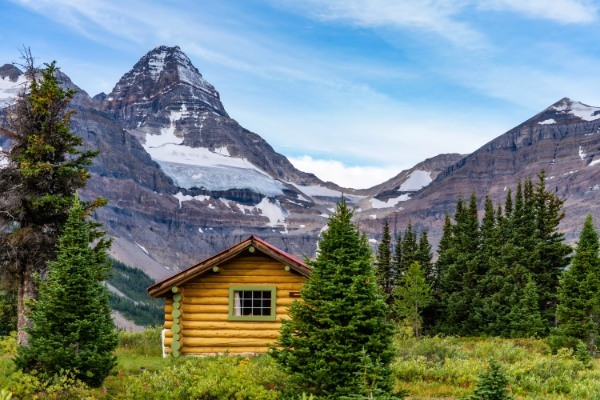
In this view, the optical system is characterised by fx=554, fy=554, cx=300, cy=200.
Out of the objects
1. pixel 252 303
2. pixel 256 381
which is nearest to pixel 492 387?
pixel 256 381

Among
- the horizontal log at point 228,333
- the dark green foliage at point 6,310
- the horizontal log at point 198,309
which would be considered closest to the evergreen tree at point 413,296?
the horizontal log at point 228,333

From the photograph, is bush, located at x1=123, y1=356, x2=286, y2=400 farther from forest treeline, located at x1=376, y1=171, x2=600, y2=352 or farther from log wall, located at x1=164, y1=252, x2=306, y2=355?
forest treeline, located at x1=376, y1=171, x2=600, y2=352

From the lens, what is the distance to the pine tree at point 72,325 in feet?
46.5

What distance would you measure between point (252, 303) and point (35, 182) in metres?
9.21

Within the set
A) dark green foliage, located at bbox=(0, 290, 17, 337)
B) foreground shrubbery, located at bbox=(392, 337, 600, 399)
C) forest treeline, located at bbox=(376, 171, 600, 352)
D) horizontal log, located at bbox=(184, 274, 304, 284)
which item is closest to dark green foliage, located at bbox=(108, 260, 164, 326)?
dark green foliage, located at bbox=(0, 290, 17, 337)

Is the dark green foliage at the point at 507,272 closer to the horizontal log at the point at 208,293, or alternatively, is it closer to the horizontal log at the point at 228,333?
the horizontal log at the point at 228,333

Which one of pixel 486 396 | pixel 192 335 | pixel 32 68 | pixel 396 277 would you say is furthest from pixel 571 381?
pixel 396 277

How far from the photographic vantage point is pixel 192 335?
21484 millimetres

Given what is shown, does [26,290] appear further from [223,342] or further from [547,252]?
[547,252]

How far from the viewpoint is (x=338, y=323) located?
40.2 ft

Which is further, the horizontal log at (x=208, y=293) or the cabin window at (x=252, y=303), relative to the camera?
the horizontal log at (x=208, y=293)

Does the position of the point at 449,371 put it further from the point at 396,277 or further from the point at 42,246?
the point at 396,277

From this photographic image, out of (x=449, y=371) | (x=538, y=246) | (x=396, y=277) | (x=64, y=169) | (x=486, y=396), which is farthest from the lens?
(x=396, y=277)

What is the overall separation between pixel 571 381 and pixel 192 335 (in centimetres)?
1321
